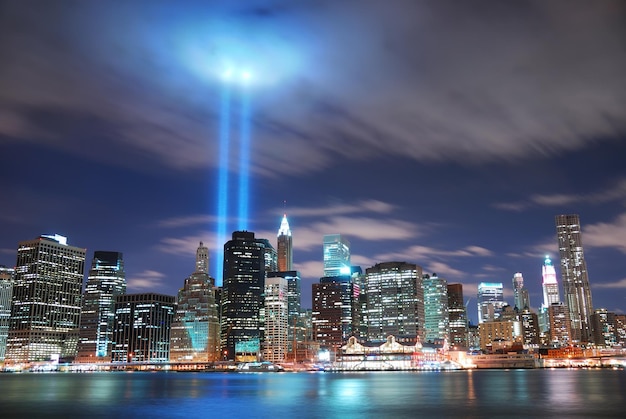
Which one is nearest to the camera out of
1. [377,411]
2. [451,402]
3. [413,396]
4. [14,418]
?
[14,418]

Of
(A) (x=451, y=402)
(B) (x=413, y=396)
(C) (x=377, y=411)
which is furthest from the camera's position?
(B) (x=413, y=396)

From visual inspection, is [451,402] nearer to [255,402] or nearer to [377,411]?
[377,411]

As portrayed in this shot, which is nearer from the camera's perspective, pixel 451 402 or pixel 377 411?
pixel 377 411

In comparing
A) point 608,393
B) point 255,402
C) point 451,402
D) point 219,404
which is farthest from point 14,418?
point 608,393

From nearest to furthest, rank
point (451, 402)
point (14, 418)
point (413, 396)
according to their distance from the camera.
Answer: point (14, 418) < point (451, 402) < point (413, 396)

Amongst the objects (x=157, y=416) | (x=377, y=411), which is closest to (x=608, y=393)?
(x=377, y=411)

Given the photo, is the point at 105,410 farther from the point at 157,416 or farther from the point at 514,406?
the point at 514,406

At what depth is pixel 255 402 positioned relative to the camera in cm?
9712

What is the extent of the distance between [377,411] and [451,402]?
705 inches

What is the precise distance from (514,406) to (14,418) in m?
65.5

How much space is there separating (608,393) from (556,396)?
14.5 meters

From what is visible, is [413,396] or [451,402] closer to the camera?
[451,402]

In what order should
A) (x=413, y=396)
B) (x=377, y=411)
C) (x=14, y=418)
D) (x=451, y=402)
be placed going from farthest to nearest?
(x=413, y=396)
(x=451, y=402)
(x=377, y=411)
(x=14, y=418)

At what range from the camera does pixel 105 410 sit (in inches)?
3302
